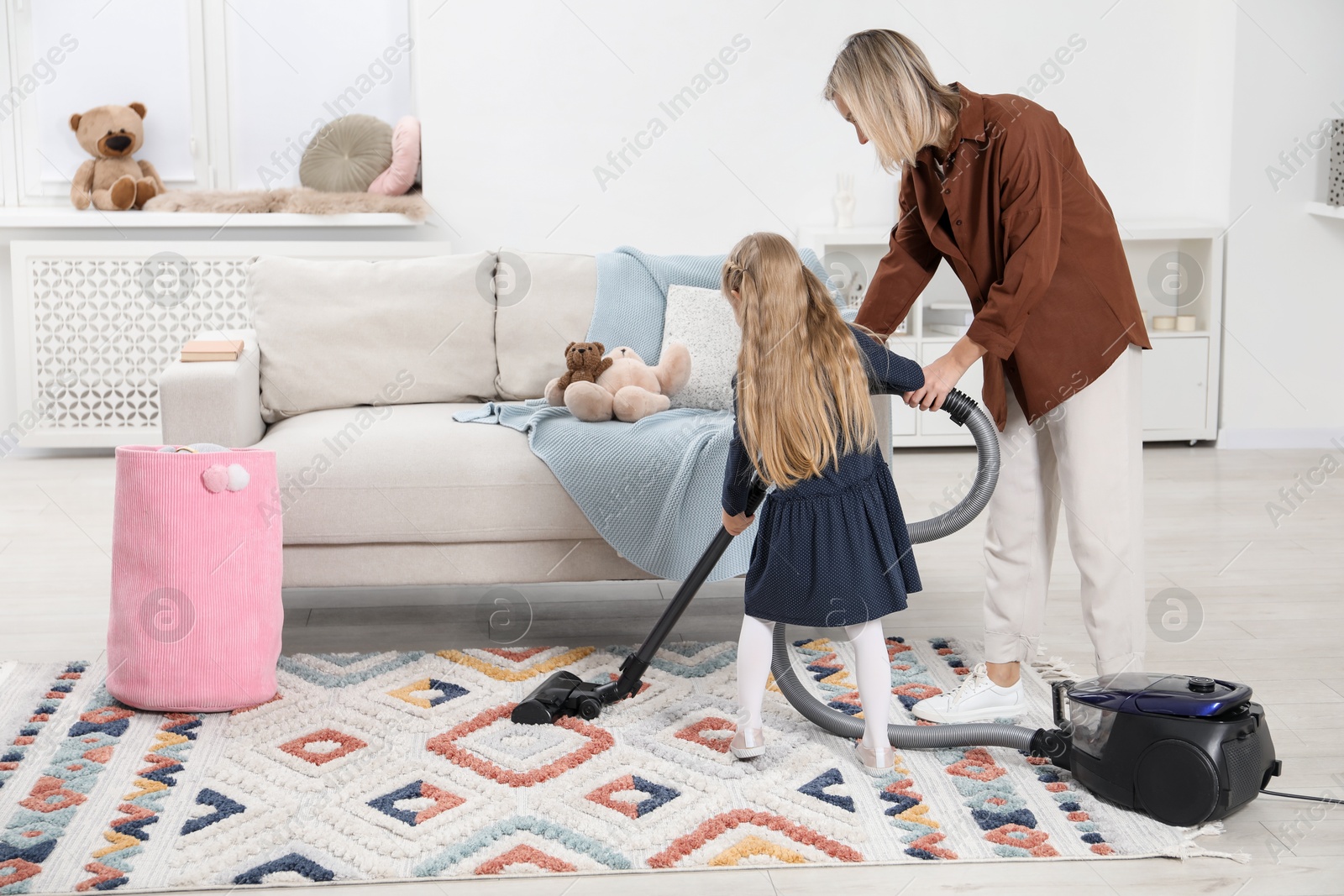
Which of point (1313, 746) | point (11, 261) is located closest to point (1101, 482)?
point (1313, 746)

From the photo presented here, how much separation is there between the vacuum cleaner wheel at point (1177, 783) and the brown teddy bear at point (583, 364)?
143 centimetres

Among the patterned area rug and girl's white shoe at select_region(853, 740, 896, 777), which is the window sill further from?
girl's white shoe at select_region(853, 740, 896, 777)

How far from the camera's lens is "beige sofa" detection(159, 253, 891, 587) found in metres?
2.41

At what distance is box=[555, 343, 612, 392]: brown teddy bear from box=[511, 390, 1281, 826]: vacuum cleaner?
2.53 feet

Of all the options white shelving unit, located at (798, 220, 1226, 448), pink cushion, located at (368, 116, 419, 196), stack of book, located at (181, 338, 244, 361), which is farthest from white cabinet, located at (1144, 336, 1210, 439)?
stack of book, located at (181, 338, 244, 361)

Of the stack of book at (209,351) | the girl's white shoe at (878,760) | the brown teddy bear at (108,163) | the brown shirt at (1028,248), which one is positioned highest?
the brown teddy bear at (108,163)

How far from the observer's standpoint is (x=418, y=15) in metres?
4.34

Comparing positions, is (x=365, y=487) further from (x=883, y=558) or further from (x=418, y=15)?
(x=418, y=15)

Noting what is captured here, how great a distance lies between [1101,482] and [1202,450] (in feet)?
9.22

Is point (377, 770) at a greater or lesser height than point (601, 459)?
lesser

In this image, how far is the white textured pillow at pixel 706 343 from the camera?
2.82m

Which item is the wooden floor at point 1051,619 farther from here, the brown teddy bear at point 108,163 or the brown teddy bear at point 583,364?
the brown teddy bear at point 108,163

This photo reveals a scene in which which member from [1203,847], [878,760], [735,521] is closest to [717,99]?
[735,521]

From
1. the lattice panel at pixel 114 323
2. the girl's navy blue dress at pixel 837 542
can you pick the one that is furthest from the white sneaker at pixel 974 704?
the lattice panel at pixel 114 323
